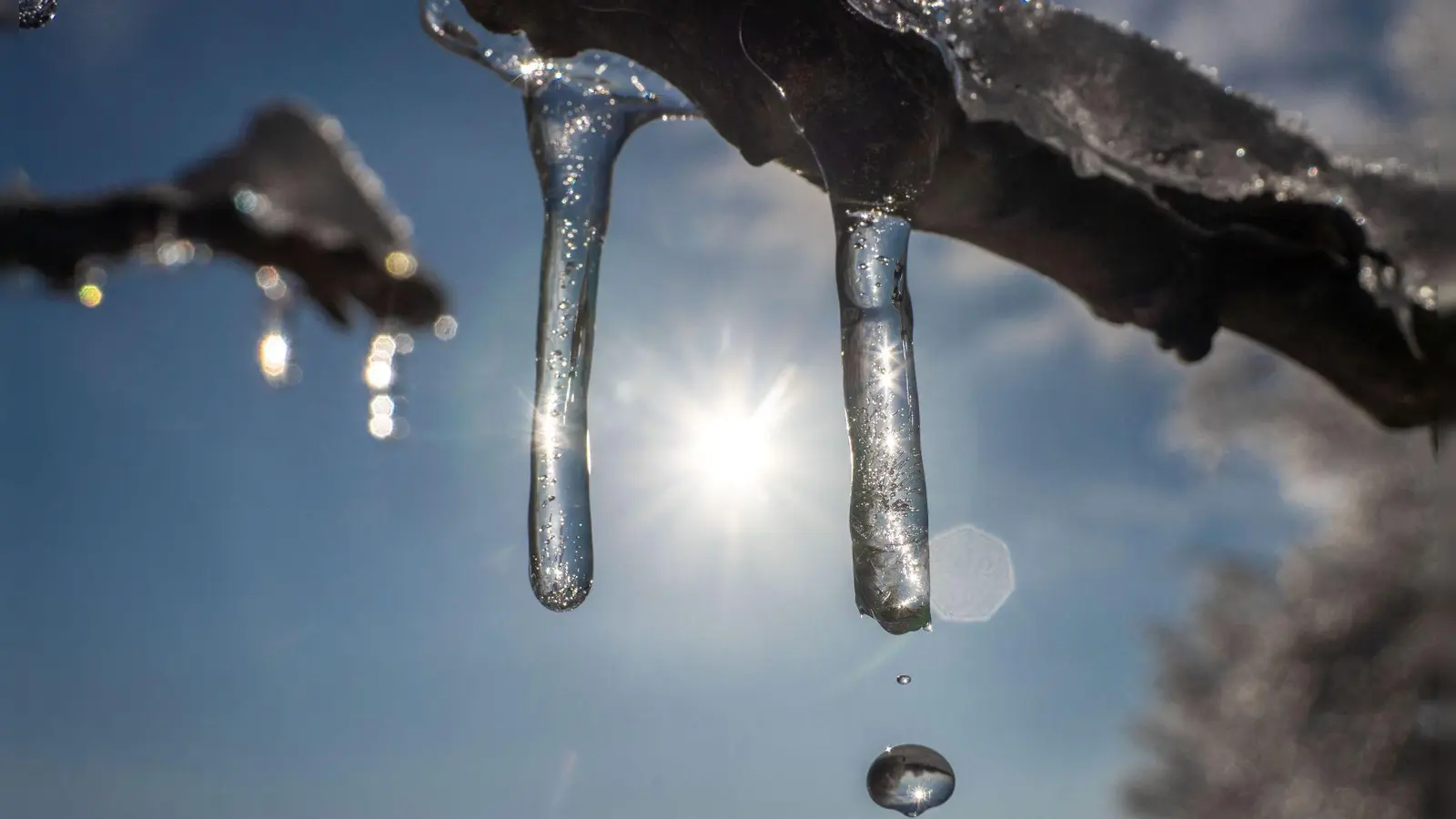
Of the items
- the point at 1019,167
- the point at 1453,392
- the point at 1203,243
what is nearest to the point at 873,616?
the point at 1019,167

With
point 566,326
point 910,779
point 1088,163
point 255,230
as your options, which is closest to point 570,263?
point 566,326

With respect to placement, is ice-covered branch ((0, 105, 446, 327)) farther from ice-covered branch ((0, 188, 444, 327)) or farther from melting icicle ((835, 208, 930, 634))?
melting icicle ((835, 208, 930, 634))

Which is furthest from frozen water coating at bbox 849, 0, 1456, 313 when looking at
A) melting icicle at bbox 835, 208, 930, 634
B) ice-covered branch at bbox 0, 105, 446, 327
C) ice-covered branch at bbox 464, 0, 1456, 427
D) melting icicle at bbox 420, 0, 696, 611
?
ice-covered branch at bbox 0, 105, 446, 327

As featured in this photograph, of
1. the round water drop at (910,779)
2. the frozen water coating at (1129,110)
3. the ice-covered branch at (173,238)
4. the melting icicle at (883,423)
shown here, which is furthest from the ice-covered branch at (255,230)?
the round water drop at (910,779)

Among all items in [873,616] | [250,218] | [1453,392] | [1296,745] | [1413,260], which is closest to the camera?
[250,218]

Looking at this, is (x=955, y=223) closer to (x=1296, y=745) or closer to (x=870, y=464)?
(x=870, y=464)

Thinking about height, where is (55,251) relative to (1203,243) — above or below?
below
